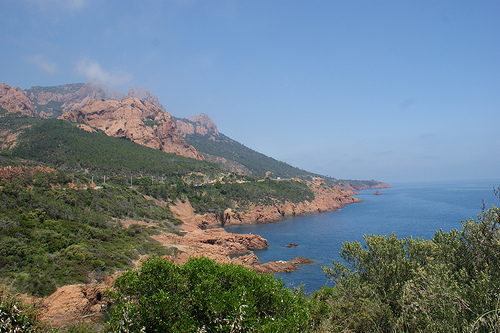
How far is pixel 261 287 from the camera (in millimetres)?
9844

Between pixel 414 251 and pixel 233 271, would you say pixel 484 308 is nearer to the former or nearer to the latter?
pixel 414 251

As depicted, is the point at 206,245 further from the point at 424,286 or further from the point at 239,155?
the point at 239,155

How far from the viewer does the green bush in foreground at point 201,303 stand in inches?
332

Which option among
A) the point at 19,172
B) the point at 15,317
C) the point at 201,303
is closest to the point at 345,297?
the point at 201,303

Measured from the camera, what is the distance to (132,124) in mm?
108312

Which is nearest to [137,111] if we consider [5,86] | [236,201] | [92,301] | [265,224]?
[5,86]

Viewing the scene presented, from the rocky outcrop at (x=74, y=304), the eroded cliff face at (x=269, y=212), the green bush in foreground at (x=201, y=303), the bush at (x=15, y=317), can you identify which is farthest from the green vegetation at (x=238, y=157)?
the bush at (x=15, y=317)

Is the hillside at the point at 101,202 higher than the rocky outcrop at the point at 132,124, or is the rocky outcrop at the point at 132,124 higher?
the rocky outcrop at the point at 132,124

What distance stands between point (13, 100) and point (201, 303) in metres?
142

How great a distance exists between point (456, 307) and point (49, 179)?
49379 millimetres

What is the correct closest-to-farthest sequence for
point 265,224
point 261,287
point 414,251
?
point 261,287 → point 414,251 → point 265,224

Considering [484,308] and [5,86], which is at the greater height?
[5,86]

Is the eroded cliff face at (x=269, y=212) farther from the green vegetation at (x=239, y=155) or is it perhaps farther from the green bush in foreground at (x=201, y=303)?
the green bush in foreground at (x=201, y=303)

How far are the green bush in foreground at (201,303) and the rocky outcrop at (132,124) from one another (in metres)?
103
